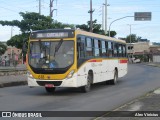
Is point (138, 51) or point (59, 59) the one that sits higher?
point (59, 59)

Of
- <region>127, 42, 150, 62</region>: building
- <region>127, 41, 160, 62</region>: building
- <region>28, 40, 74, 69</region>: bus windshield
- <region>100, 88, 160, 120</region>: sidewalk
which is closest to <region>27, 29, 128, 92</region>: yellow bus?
<region>28, 40, 74, 69</region>: bus windshield

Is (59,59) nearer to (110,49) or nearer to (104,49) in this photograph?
(104,49)

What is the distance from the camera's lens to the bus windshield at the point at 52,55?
18.0 m

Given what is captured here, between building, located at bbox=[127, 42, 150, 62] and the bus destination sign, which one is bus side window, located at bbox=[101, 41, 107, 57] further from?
building, located at bbox=[127, 42, 150, 62]

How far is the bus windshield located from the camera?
59.1ft

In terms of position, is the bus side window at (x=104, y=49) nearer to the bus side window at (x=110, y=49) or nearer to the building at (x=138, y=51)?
the bus side window at (x=110, y=49)

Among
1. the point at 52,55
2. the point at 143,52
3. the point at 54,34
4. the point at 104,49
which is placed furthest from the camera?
the point at 143,52

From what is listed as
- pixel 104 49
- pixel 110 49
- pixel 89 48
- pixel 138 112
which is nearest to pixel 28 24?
pixel 110 49

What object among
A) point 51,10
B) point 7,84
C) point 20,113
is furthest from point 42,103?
point 51,10

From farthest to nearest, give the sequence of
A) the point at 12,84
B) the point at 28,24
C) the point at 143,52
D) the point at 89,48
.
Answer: the point at 143,52 → the point at 28,24 → the point at 12,84 → the point at 89,48

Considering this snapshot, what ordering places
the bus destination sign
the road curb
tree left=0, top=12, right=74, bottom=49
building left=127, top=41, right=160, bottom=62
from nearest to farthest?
1. the bus destination sign
2. the road curb
3. tree left=0, top=12, right=74, bottom=49
4. building left=127, top=41, right=160, bottom=62

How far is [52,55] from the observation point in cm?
1816

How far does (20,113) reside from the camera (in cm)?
1227

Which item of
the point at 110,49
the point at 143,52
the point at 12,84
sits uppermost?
the point at 110,49
